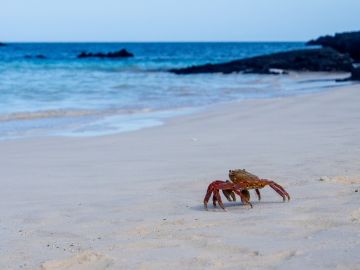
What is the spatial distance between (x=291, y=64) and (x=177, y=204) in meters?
37.6

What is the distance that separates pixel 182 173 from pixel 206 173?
9.2 inches

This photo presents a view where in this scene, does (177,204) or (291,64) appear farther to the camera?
(291,64)

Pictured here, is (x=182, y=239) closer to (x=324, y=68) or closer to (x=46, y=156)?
(x=46, y=156)

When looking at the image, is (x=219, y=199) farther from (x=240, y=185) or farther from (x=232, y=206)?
(x=232, y=206)

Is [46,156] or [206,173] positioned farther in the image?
[46,156]

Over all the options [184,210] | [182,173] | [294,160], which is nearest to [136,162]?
[182,173]

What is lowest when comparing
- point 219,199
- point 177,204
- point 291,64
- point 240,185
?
point 291,64

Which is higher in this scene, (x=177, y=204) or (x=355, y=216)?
(x=355, y=216)

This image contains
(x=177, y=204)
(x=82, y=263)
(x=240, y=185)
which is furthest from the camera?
(x=177, y=204)

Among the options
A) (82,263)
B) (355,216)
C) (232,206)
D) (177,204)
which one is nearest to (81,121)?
(177,204)

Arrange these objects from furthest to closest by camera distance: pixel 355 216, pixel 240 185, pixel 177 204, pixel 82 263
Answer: pixel 177 204, pixel 240 185, pixel 355 216, pixel 82 263

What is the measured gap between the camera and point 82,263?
341cm

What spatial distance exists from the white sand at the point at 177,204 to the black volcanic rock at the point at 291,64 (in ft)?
99.4

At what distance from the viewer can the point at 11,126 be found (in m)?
12.7
